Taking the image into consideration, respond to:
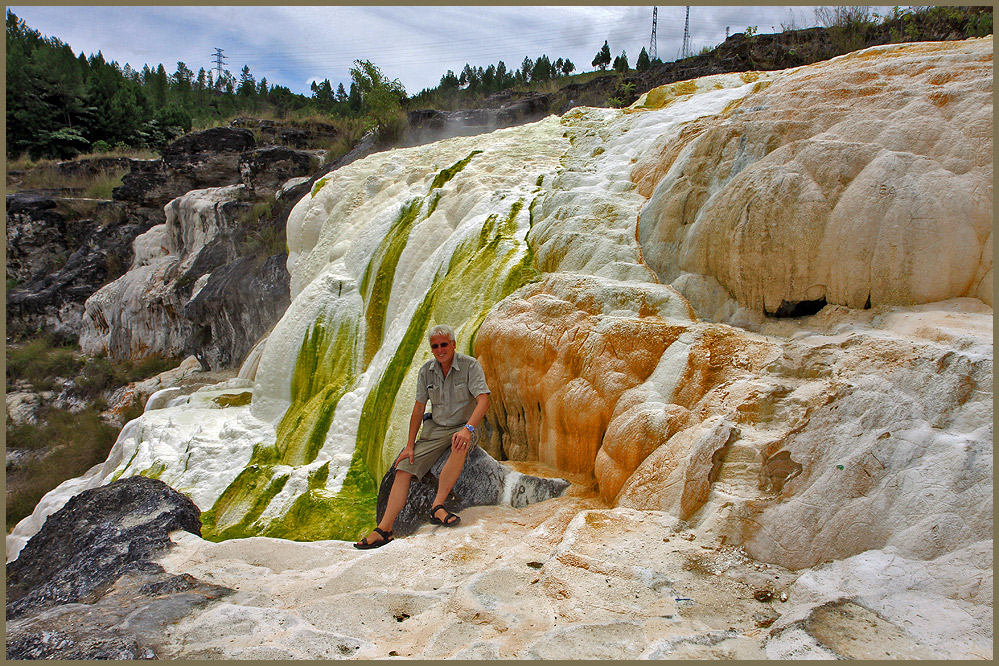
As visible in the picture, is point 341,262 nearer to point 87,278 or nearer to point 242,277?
point 242,277

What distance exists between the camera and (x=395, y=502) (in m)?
3.39

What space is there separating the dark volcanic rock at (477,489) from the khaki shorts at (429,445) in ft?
→ 0.27

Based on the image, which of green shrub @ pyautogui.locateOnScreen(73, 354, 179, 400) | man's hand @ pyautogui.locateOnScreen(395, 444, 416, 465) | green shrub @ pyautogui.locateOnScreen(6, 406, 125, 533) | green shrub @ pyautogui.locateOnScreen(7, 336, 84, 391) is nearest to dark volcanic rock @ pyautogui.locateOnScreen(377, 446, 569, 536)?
man's hand @ pyautogui.locateOnScreen(395, 444, 416, 465)

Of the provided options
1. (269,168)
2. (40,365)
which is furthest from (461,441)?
(40,365)

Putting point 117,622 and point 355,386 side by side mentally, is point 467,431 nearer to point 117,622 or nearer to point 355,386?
point 117,622

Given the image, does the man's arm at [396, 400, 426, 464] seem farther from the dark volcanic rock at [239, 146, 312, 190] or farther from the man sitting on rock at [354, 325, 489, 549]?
the dark volcanic rock at [239, 146, 312, 190]

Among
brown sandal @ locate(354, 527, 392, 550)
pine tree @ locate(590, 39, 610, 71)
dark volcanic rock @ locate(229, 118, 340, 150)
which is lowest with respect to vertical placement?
brown sandal @ locate(354, 527, 392, 550)

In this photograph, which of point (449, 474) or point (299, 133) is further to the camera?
point (299, 133)

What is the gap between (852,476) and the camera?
7.80ft

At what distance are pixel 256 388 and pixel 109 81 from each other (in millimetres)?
32615

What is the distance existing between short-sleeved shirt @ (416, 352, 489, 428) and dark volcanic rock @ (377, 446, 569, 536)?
0.27 meters

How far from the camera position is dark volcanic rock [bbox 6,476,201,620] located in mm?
3051

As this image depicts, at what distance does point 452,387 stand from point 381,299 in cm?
309

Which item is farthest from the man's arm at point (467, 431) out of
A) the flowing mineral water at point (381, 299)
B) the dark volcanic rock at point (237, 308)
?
the dark volcanic rock at point (237, 308)
